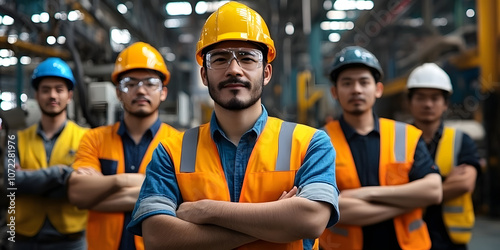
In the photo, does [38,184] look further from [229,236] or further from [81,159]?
[229,236]

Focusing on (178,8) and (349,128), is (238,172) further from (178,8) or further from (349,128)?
(178,8)

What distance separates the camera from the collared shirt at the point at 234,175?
147cm

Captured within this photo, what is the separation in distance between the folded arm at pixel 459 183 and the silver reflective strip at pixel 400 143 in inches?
24.1

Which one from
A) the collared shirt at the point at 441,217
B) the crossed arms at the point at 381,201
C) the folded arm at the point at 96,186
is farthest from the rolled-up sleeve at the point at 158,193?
the collared shirt at the point at 441,217

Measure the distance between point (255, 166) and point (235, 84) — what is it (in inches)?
12.3

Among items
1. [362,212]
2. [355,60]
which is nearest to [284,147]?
[362,212]

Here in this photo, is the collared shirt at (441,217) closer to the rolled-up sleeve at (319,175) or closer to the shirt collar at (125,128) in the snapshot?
the rolled-up sleeve at (319,175)

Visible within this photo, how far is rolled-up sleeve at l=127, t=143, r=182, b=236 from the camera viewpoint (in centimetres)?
148

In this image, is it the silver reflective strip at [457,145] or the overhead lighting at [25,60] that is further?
the overhead lighting at [25,60]

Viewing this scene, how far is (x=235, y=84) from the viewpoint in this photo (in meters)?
1.52

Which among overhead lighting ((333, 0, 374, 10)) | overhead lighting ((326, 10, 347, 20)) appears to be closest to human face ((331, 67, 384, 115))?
overhead lighting ((333, 0, 374, 10))

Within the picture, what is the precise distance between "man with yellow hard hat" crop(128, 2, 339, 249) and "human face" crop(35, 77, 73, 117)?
146 cm

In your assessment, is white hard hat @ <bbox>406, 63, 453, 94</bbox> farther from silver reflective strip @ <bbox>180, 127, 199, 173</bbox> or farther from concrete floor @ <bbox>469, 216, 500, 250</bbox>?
concrete floor @ <bbox>469, 216, 500, 250</bbox>

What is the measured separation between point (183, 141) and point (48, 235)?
5.40 feet
